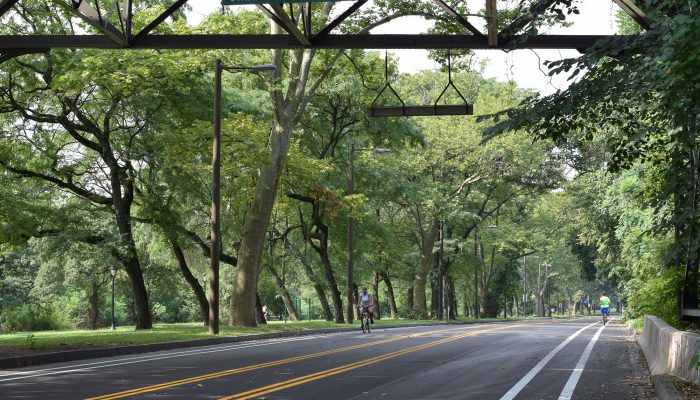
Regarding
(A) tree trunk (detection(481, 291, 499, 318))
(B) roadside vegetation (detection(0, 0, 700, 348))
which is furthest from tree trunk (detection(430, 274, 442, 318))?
(A) tree trunk (detection(481, 291, 499, 318))

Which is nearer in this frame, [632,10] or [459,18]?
[632,10]

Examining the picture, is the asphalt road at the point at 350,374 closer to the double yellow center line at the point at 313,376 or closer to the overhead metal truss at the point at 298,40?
the double yellow center line at the point at 313,376

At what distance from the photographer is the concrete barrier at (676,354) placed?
11453 mm

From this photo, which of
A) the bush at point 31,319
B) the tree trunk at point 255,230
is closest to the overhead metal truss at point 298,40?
the tree trunk at point 255,230

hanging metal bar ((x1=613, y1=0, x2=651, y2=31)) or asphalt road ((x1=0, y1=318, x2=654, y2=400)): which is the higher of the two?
hanging metal bar ((x1=613, y1=0, x2=651, y2=31))

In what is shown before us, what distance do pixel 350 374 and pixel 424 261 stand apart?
45.5 metres

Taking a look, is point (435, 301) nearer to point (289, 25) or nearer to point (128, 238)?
point (128, 238)

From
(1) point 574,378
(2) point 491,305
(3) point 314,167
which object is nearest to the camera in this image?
(1) point 574,378

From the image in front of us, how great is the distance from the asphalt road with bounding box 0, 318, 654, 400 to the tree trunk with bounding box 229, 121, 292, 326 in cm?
1015

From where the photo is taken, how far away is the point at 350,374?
15500 millimetres

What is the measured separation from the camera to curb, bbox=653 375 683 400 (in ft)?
35.4

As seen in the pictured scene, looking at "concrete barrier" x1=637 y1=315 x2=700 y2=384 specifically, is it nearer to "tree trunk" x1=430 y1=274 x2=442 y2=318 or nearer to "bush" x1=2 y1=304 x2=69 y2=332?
"tree trunk" x1=430 y1=274 x2=442 y2=318

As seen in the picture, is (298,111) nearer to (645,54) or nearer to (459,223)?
(645,54)

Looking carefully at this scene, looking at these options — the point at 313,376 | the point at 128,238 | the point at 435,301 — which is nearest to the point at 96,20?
the point at 313,376
